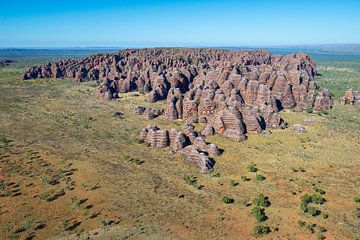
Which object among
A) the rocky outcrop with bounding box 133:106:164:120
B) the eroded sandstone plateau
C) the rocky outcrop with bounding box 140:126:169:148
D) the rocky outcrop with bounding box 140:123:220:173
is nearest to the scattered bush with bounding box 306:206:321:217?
the rocky outcrop with bounding box 140:123:220:173

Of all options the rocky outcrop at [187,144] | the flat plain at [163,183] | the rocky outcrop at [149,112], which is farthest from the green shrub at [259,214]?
the rocky outcrop at [149,112]

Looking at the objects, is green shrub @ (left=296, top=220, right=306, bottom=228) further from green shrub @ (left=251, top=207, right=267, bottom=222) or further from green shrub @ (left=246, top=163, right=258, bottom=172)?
green shrub @ (left=246, top=163, right=258, bottom=172)

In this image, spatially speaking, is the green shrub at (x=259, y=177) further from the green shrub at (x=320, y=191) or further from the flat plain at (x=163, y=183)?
the green shrub at (x=320, y=191)

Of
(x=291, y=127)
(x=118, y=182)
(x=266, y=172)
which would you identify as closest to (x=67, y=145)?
(x=118, y=182)

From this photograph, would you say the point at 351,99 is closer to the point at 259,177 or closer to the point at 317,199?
the point at 259,177

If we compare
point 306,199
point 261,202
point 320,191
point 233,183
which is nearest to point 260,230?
point 261,202

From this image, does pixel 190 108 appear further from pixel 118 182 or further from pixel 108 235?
pixel 108 235

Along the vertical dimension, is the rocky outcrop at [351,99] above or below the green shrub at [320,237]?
above
